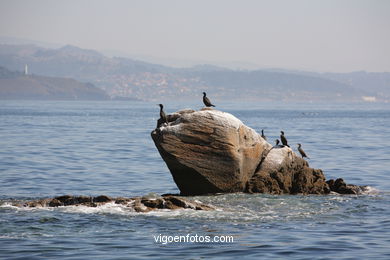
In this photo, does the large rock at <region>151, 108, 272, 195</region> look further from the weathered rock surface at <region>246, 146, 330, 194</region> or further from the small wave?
the small wave

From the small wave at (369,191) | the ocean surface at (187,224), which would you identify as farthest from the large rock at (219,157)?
the small wave at (369,191)

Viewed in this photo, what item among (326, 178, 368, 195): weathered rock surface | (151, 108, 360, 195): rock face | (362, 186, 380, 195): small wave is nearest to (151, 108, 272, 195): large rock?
(151, 108, 360, 195): rock face

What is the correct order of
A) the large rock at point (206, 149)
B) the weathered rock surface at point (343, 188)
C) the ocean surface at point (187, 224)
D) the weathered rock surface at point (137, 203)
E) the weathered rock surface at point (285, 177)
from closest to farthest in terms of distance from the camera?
the ocean surface at point (187, 224), the weathered rock surface at point (137, 203), the large rock at point (206, 149), the weathered rock surface at point (285, 177), the weathered rock surface at point (343, 188)

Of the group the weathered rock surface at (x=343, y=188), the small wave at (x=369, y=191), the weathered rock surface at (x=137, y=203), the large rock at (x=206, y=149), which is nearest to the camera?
the weathered rock surface at (x=137, y=203)

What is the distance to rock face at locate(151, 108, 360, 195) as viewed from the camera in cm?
2303

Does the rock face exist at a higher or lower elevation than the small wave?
higher

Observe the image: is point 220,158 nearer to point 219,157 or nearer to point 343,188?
point 219,157

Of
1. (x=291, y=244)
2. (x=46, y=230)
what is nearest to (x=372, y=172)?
(x=291, y=244)

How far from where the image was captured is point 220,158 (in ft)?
76.3

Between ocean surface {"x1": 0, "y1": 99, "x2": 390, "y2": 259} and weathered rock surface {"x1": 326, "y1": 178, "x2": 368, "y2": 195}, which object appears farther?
weathered rock surface {"x1": 326, "y1": 178, "x2": 368, "y2": 195}

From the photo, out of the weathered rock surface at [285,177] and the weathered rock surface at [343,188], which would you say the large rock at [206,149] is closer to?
the weathered rock surface at [285,177]

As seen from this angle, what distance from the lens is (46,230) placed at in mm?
17562

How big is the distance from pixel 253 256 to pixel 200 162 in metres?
8.06

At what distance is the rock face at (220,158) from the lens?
75.6 ft
